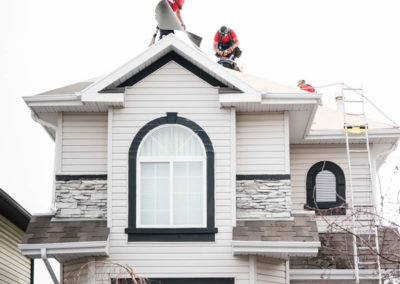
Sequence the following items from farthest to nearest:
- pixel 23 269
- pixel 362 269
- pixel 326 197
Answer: pixel 23 269 < pixel 326 197 < pixel 362 269

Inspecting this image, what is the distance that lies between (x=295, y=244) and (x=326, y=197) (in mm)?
4292

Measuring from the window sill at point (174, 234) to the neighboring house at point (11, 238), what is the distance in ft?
13.9

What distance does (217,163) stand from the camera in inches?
601

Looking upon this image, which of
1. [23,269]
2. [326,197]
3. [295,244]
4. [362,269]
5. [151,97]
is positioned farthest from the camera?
[23,269]

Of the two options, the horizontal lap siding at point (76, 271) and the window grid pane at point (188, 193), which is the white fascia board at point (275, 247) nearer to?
the window grid pane at point (188, 193)

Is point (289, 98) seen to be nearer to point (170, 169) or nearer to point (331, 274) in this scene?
point (170, 169)

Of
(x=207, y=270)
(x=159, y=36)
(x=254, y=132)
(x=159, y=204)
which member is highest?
(x=159, y=36)

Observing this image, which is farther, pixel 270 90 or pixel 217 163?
pixel 270 90

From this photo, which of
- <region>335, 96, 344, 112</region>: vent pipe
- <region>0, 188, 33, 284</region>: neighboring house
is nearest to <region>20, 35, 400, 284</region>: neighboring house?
<region>0, 188, 33, 284</region>: neighboring house

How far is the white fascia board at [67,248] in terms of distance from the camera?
47.9 feet

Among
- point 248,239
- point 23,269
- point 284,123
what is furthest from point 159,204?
point 23,269

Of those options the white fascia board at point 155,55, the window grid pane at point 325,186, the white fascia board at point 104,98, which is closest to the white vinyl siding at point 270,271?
the white fascia board at point 155,55

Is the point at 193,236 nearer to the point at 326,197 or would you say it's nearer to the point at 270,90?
the point at 270,90

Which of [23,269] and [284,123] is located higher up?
[284,123]
